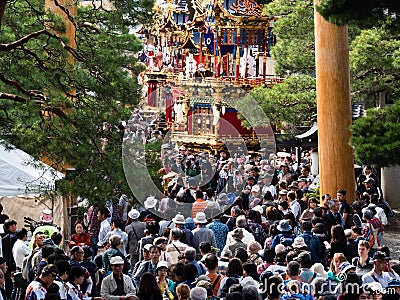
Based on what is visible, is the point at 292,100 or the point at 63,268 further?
the point at 292,100

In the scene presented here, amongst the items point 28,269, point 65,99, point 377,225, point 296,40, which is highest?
point 296,40

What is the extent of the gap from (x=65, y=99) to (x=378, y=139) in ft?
12.9

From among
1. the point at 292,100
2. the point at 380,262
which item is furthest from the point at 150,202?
the point at 292,100

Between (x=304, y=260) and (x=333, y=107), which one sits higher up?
(x=333, y=107)

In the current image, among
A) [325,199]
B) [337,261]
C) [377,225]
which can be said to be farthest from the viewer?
[325,199]

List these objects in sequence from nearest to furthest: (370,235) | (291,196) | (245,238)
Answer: (245,238) → (370,235) → (291,196)

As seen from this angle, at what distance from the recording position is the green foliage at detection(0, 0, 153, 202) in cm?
1159

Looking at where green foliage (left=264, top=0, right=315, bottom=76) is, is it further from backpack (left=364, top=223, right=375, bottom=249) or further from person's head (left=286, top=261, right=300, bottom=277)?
person's head (left=286, top=261, right=300, bottom=277)

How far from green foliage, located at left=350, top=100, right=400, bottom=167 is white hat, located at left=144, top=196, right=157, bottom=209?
4.19m

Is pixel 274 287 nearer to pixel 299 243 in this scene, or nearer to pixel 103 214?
pixel 299 243

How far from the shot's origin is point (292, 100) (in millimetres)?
20469

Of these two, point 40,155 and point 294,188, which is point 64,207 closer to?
point 40,155

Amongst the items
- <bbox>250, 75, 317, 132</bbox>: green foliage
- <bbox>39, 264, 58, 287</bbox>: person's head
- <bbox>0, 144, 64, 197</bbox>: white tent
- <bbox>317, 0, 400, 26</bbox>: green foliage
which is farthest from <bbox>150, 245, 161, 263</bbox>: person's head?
<bbox>250, 75, 317, 132</bbox>: green foliage

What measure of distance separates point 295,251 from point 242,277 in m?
1.27
